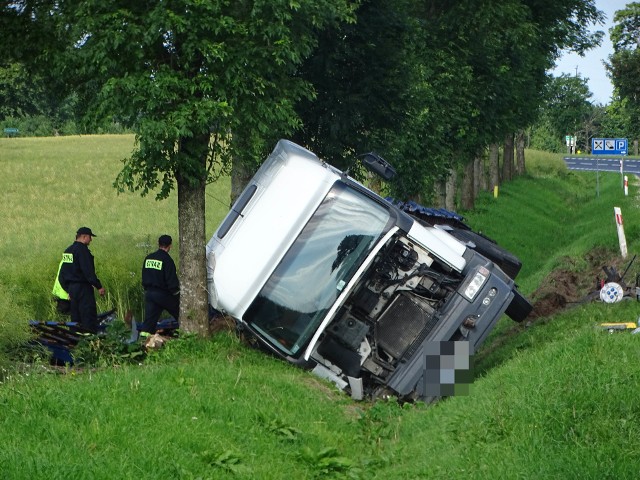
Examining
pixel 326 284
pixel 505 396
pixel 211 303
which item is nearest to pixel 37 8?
pixel 211 303

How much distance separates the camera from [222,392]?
392 inches

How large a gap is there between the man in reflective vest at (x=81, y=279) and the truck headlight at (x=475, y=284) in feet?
16.4

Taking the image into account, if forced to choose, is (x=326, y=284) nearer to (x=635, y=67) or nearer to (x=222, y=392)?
(x=222, y=392)

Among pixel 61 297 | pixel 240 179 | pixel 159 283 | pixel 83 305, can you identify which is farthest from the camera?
pixel 240 179

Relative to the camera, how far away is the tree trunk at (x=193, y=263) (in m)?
13.2

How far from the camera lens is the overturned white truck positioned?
11812 mm

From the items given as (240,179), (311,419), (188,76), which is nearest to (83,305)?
(188,76)

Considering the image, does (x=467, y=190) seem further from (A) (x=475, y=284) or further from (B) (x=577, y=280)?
(A) (x=475, y=284)

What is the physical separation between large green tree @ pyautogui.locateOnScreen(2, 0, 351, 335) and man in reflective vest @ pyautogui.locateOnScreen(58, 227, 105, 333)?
4.72 ft

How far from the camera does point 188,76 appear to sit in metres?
13.1

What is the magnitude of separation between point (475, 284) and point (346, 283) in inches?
58.8

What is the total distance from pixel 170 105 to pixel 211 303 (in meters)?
2.43

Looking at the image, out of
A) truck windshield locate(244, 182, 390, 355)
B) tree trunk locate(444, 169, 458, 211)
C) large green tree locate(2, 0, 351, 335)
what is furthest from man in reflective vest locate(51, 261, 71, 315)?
tree trunk locate(444, 169, 458, 211)

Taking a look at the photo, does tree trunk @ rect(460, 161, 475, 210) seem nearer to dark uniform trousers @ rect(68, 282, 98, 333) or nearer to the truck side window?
dark uniform trousers @ rect(68, 282, 98, 333)
